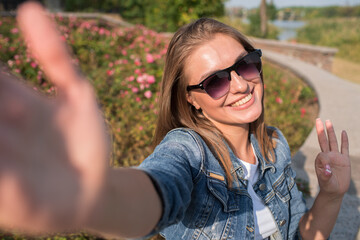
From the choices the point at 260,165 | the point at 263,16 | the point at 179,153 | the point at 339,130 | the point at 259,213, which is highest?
the point at 263,16

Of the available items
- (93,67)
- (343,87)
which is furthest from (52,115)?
(343,87)

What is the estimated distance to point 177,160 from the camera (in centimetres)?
97

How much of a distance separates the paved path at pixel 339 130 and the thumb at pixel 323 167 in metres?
0.87

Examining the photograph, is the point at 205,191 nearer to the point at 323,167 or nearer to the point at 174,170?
the point at 174,170

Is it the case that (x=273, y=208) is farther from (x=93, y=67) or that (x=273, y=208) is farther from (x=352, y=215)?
(x=93, y=67)

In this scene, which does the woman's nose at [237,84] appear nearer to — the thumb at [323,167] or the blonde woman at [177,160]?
the blonde woman at [177,160]

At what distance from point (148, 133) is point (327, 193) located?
7.74ft

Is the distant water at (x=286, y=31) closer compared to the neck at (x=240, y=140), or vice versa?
the neck at (x=240, y=140)

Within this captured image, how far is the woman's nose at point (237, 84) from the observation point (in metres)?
1.36

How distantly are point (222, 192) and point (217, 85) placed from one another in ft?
1.64

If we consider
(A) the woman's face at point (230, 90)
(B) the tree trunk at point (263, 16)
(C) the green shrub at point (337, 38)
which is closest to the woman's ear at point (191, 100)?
(A) the woman's face at point (230, 90)

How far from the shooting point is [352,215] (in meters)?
2.11

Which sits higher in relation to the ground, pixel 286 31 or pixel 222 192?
pixel 222 192

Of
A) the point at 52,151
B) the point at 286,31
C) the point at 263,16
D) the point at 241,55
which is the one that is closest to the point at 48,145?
the point at 52,151
